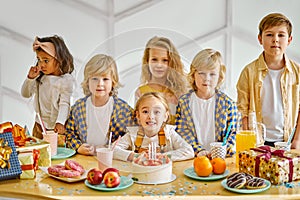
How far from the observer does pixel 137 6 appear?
3.05m

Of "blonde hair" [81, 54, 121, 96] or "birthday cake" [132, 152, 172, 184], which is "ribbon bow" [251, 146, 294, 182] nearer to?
"birthday cake" [132, 152, 172, 184]

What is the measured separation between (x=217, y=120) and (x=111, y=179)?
0.62m

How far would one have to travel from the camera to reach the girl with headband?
257cm

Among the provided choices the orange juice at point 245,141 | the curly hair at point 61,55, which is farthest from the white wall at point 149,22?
the orange juice at point 245,141

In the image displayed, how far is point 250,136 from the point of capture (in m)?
2.24

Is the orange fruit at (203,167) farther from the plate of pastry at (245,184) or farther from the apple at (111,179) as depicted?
the apple at (111,179)

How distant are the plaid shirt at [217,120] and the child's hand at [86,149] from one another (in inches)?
15.6

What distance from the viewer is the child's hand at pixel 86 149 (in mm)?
2374

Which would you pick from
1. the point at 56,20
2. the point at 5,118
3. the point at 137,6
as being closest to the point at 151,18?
the point at 137,6

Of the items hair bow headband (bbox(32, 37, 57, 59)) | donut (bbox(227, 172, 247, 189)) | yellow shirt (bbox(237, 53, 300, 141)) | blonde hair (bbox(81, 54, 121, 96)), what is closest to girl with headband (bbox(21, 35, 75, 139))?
hair bow headband (bbox(32, 37, 57, 59))

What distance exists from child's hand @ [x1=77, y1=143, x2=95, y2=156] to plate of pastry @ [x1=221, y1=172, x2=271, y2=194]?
2.19 ft

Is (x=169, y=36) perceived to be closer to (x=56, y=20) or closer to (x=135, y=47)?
(x=135, y=47)

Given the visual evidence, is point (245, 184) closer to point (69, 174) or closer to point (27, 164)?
point (69, 174)

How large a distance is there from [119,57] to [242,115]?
2.20ft
